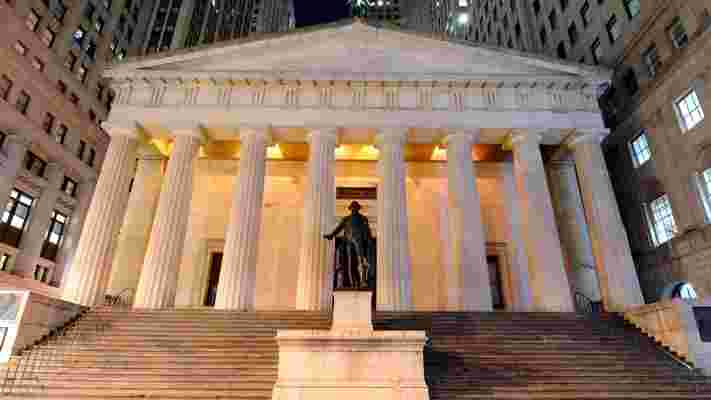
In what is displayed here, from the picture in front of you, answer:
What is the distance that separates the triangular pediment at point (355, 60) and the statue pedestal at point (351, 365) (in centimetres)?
1371

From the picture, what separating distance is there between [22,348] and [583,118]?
2340cm

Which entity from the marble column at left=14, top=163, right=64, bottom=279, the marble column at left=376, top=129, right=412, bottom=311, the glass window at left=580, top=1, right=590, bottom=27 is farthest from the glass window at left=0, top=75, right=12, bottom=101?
the glass window at left=580, top=1, right=590, bottom=27

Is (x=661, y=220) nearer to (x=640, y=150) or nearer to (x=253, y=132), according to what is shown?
(x=640, y=150)

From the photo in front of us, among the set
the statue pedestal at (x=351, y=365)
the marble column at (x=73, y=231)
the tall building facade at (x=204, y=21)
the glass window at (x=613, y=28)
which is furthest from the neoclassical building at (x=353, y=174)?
the tall building facade at (x=204, y=21)

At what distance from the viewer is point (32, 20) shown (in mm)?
29406

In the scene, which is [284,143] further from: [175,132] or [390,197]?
[390,197]

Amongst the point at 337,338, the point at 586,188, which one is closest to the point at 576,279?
the point at 586,188

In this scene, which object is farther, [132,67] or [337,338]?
[132,67]

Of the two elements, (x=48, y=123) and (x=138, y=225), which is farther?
(x=48, y=123)

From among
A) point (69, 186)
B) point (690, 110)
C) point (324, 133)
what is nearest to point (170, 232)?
point (324, 133)

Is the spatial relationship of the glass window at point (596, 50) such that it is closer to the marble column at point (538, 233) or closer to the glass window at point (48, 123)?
the marble column at point (538, 233)

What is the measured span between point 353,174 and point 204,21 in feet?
141

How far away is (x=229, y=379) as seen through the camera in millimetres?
9555

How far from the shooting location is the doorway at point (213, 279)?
21.0 meters
